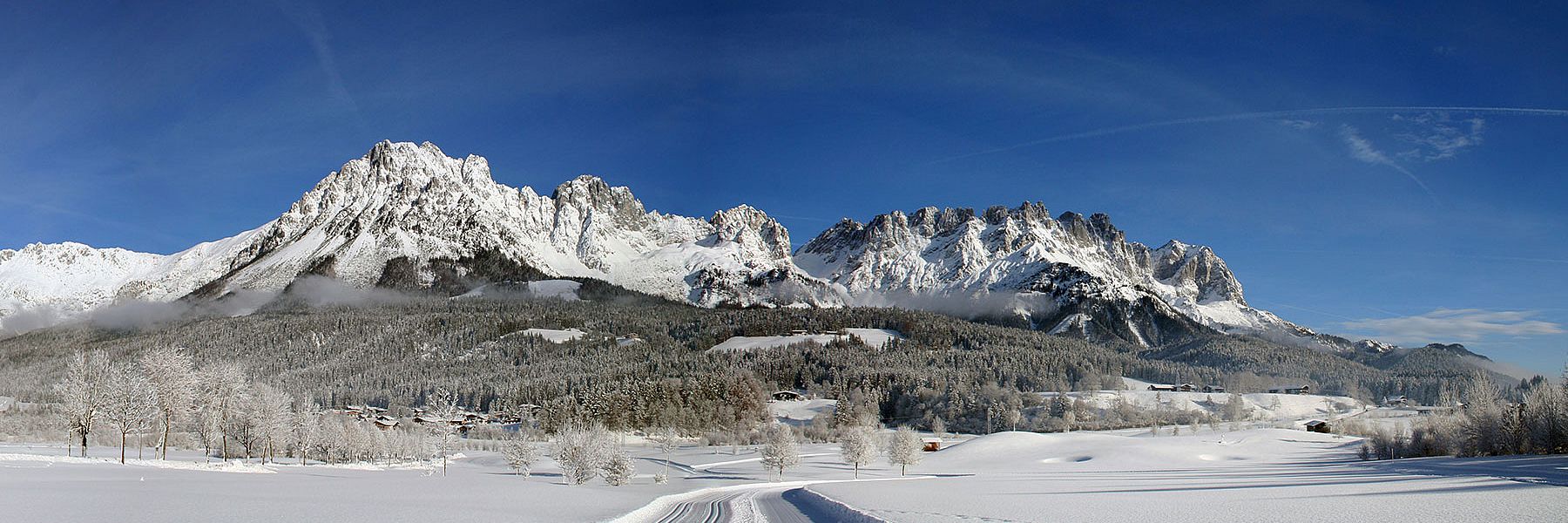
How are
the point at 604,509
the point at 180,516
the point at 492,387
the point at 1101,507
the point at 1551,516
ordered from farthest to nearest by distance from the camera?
the point at 492,387, the point at 604,509, the point at 1101,507, the point at 180,516, the point at 1551,516

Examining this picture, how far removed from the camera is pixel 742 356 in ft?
633

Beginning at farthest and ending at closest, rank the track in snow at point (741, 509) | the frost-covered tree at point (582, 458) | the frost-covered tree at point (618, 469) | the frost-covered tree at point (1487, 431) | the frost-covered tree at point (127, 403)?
the frost-covered tree at point (127, 403), the frost-covered tree at point (618, 469), the frost-covered tree at point (582, 458), the frost-covered tree at point (1487, 431), the track in snow at point (741, 509)

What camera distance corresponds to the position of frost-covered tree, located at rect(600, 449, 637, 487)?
54.4 m

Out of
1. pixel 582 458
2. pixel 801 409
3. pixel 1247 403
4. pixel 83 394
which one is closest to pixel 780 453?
pixel 582 458

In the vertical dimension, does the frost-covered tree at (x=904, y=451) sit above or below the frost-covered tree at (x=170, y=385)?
below

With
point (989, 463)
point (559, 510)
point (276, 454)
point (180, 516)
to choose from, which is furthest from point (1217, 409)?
point (180, 516)

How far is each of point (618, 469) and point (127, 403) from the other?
32041 mm

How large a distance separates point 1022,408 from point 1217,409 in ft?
101

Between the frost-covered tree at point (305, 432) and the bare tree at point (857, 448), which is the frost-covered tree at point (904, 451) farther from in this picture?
the frost-covered tree at point (305, 432)

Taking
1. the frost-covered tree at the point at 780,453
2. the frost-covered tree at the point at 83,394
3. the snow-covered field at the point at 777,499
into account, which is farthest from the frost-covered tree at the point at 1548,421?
the frost-covered tree at the point at 83,394

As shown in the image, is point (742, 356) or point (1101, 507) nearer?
point (1101, 507)

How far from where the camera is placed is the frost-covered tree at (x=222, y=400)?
6638cm

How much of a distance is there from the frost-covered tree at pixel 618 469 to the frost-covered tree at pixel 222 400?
30949 mm

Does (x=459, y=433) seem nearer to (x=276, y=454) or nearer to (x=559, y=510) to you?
(x=276, y=454)
